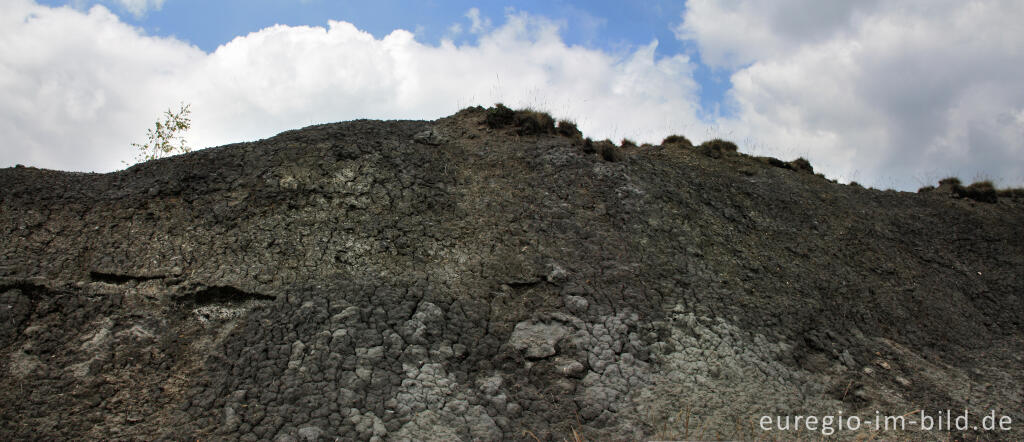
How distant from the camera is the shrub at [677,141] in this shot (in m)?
10.4

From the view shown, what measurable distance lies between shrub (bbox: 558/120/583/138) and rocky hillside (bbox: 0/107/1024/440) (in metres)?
0.78

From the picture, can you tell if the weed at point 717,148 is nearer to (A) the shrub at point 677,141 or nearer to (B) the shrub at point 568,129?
(A) the shrub at point 677,141

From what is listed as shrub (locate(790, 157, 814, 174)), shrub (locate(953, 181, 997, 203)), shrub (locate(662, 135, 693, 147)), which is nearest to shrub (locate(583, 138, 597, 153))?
shrub (locate(662, 135, 693, 147))

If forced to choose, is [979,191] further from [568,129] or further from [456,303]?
[456,303]

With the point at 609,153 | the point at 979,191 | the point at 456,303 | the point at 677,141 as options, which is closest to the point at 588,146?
the point at 609,153

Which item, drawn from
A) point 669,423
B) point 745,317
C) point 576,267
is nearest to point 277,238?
point 576,267

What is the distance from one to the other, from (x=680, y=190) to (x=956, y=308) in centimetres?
389

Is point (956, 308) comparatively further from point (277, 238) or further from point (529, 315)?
point (277, 238)

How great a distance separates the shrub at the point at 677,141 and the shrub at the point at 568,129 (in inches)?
75.8

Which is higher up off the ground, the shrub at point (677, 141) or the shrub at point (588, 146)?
the shrub at point (677, 141)

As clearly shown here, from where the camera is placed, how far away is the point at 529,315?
5828 mm

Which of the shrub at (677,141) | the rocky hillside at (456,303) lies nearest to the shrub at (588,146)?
the rocky hillside at (456,303)

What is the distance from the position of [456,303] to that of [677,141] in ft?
20.7

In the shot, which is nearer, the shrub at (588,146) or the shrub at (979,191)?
the shrub at (588,146)
